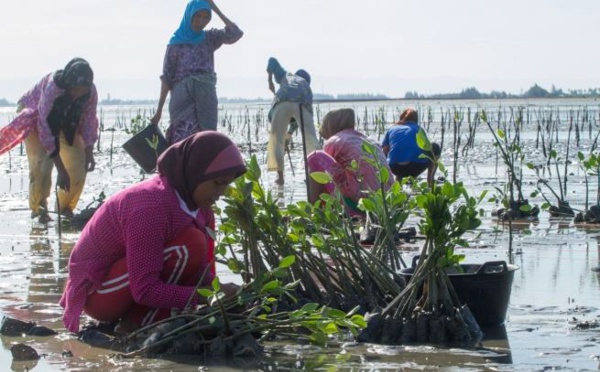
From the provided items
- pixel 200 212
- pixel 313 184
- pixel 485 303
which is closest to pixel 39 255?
pixel 313 184

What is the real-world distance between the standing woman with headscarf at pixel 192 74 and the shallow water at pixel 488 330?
1378mm

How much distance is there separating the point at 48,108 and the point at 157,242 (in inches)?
170

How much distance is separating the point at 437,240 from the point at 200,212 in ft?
3.38

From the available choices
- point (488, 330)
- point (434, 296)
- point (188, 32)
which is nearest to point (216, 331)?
point (434, 296)

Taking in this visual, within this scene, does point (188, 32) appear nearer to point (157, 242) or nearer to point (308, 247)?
point (308, 247)

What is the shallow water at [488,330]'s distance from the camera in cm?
460

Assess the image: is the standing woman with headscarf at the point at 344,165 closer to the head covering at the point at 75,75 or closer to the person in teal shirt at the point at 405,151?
the head covering at the point at 75,75

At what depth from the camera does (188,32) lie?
32.4 feet

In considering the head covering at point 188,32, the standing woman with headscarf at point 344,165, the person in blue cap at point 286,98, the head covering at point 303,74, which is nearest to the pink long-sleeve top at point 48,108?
the head covering at point 188,32

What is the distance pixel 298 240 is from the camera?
5.26m

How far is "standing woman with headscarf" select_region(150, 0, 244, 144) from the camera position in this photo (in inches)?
391

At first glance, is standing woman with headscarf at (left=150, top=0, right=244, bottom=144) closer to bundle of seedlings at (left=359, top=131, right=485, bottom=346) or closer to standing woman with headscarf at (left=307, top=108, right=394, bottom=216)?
standing woman with headscarf at (left=307, top=108, right=394, bottom=216)

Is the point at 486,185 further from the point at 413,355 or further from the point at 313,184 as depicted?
the point at 413,355

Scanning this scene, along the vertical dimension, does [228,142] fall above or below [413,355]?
above
